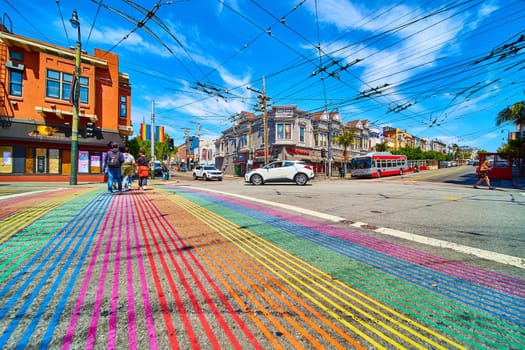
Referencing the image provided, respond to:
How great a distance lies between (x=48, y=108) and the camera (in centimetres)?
1425

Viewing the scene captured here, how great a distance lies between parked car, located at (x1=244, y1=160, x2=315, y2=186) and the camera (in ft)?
46.6

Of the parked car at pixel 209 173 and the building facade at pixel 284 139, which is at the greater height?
the building facade at pixel 284 139

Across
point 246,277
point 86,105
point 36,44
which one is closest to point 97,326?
point 246,277

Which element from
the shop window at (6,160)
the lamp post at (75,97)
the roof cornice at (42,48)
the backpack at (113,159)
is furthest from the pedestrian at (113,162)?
the roof cornice at (42,48)

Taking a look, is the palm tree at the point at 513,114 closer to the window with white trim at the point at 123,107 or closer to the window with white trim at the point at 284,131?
the window with white trim at the point at 284,131

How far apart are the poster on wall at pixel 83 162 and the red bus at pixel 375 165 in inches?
1063

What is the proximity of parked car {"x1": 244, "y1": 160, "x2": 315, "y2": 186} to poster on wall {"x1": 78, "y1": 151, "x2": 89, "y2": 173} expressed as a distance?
1207cm

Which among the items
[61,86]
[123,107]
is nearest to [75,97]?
[61,86]

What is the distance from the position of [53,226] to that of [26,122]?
53.7ft

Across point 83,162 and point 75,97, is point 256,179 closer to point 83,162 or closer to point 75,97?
point 75,97

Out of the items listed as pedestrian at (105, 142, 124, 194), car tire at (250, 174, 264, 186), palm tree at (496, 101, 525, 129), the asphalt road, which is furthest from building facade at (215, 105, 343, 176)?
the asphalt road

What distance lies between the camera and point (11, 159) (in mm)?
13930

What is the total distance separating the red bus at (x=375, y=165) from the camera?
2527 centimetres

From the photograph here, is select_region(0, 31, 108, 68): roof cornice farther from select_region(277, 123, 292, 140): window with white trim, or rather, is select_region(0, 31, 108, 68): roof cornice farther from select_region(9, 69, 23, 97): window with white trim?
select_region(277, 123, 292, 140): window with white trim
